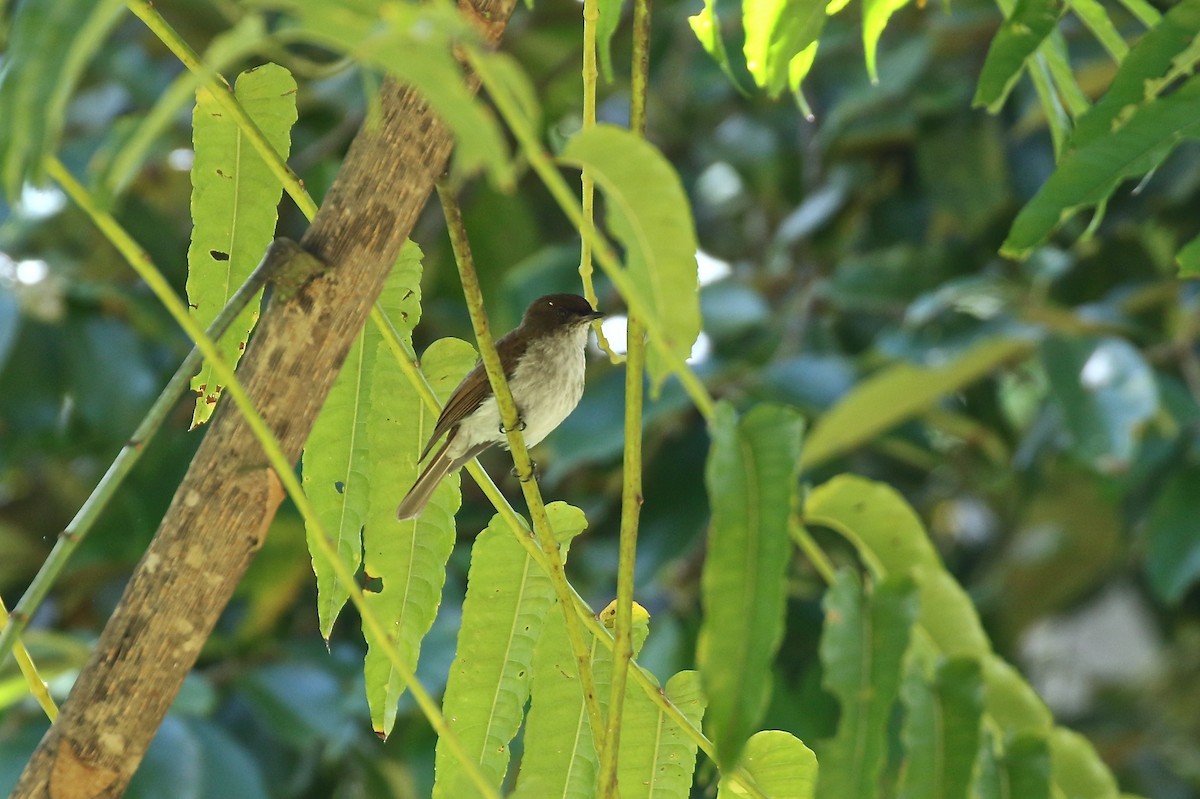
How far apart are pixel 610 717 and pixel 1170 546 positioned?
334cm

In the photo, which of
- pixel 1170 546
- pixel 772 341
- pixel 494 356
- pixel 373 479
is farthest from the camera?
pixel 772 341

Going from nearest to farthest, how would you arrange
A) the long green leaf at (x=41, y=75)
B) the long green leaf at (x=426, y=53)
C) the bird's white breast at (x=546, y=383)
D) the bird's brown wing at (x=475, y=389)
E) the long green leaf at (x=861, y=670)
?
the long green leaf at (x=426, y=53) < the long green leaf at (x=41, y=75) < the long green leaf at (x=861, y=670) < the bird's brown wing at (x=475, y=389) < the bird's white breast at (x=546, y=383)

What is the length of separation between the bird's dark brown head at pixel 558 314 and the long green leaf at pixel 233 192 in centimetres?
198

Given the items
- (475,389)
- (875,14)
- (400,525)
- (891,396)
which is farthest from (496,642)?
(891,396)

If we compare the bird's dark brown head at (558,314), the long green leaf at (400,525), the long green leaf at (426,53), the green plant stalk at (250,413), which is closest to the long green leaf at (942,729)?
the green plant stalk at (250,413)

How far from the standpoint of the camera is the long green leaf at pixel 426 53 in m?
0.80

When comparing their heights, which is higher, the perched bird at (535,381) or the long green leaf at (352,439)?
the long green leaf at (352,439)

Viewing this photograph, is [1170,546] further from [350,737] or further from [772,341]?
[350,737]

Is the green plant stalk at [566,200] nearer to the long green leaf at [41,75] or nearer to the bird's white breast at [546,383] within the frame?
the long green leaf at [41,75]

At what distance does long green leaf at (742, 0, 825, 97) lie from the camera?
1445 mm

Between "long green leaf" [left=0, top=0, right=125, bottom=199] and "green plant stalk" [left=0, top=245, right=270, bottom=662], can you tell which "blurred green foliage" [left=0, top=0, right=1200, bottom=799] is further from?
"long green leaf" [left=0, top=0, right=125, bottom=199]

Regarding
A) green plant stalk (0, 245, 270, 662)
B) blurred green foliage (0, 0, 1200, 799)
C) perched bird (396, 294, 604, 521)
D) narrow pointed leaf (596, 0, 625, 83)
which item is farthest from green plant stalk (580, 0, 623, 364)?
blurred green foliage (0, 0, 1200, 799)

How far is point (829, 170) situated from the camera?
572 cm

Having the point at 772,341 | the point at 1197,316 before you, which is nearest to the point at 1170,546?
the point at 1197,316
